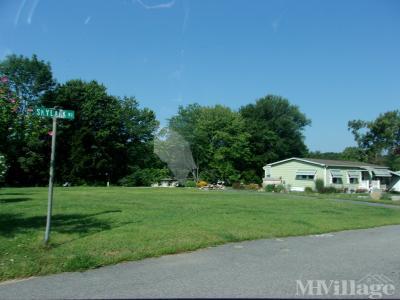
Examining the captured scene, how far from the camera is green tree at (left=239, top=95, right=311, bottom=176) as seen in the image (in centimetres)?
6925

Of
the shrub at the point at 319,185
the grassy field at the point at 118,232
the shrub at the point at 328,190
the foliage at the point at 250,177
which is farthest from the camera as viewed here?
Result: the foliage at the point at 250,177

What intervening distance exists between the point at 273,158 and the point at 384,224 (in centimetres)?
5442

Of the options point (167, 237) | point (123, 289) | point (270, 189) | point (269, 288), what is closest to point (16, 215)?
point (167, 237)

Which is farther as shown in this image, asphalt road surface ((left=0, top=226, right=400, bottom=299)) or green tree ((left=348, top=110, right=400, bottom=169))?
green tree ((left=348, top=110, right=400, bottom=169))

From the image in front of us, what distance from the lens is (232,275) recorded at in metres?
6.41

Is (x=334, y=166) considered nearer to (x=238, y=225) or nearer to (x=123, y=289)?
(x=238, y=225)

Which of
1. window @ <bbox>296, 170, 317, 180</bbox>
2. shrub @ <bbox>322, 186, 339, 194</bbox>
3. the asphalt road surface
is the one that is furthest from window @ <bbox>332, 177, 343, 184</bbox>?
the asphalt road surface

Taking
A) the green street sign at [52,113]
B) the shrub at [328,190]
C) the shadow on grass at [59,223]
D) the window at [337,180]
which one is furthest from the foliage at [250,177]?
the green street sign at [52,113]

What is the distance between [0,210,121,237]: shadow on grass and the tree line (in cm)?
3393

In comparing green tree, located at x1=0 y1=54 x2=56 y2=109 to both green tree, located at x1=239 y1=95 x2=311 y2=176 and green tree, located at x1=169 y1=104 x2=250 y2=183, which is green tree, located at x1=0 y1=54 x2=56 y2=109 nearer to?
green tree, located at x1=169 y1=104 x2=250 y2=183

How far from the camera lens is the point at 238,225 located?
38.8 ft

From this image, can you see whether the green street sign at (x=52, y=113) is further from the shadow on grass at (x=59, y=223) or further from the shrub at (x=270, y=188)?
the shrub at (x=270, y=188)

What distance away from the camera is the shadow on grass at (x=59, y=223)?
988 centimetres

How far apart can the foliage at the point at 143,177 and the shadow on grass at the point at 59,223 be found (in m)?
44.0
